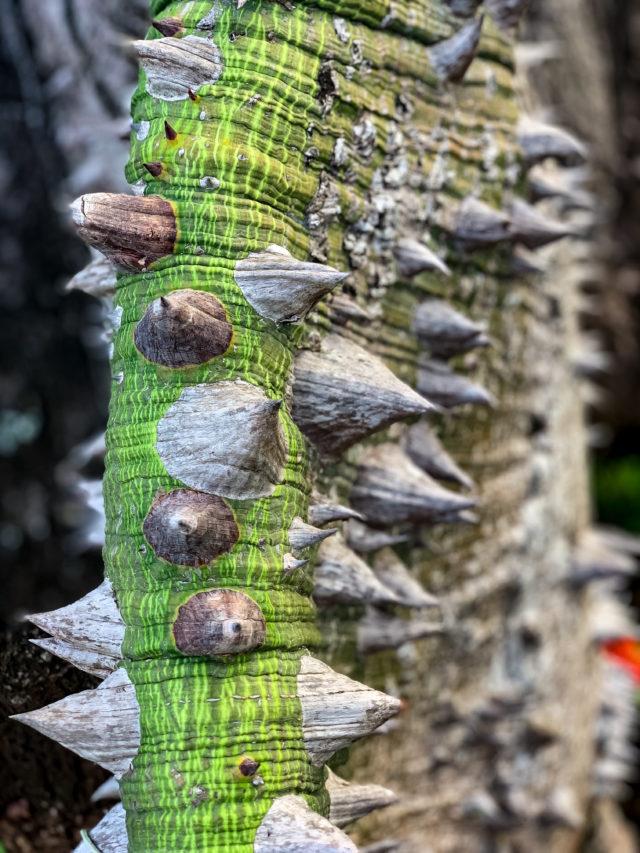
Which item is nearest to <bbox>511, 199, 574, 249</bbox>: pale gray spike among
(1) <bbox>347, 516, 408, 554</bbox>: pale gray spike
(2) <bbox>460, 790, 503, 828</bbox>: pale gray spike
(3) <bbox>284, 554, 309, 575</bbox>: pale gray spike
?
(1) <bbox>347, 516, 408, 554</bbox>: pale gray spike

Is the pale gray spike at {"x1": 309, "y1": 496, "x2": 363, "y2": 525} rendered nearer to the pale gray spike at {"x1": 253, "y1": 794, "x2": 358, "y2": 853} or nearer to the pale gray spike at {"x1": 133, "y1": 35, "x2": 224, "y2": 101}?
the pale gray spike at {"x1": 253, "y1": 794, "x2": 358, "y2": 853}

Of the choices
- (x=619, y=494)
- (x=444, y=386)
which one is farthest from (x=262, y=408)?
(x=619, y=494)

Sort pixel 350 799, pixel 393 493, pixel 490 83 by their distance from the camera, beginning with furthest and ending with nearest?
pixel 490 83
pixel 393 493
pixel 350 799

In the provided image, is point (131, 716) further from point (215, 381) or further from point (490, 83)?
point (490, 83)

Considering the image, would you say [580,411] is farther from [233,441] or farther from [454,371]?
[233,441]

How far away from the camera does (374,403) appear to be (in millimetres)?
636

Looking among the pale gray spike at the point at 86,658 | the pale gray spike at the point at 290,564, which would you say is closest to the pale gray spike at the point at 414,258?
the pale gray spike at the point at 290,564

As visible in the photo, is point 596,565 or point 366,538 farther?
point 596,565

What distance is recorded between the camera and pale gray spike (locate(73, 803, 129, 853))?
1.80 ft

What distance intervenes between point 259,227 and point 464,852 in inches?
36.0

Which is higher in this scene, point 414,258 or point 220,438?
point 414,258

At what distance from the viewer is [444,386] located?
2.75 feet

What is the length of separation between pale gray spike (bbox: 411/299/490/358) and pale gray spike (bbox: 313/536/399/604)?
0.81 feet

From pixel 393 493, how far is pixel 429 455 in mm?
100
